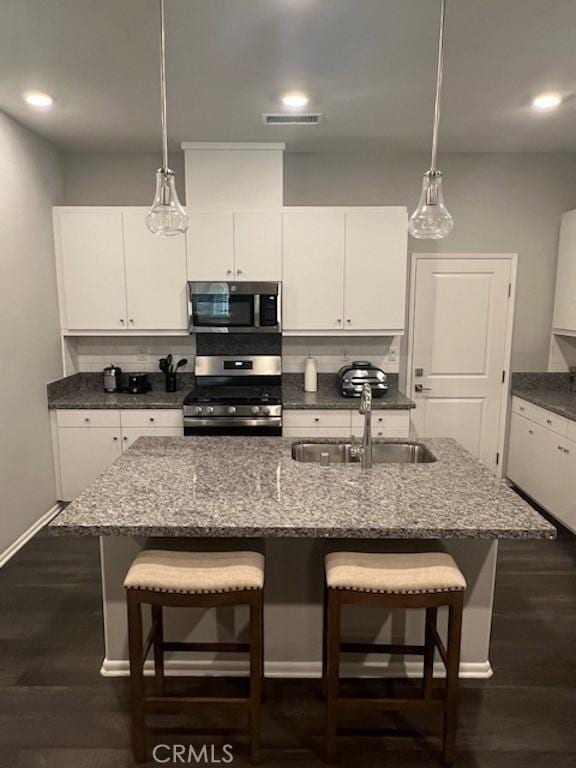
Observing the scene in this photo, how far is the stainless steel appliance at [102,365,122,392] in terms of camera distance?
13.5ft

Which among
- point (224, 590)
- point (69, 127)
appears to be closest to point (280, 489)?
point (224, 590)

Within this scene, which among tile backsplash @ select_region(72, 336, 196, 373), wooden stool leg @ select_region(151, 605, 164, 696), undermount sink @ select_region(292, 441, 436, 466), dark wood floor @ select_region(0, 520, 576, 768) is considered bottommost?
dark wood floor @ select_region(0, 520, 576, 768)

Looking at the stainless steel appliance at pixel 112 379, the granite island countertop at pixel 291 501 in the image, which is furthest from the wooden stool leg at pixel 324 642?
the stainless steel appliance at pixel 112 379

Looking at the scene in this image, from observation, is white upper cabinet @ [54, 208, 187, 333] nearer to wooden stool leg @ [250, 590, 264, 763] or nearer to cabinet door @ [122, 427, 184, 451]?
cabinet door @ [122, 427, 184, 451]

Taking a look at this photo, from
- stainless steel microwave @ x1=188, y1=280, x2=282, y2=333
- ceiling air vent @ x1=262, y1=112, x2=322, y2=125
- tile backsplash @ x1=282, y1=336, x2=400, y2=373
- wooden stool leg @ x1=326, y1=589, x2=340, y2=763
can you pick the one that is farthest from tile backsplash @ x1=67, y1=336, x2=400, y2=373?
wooden stool leg @ x1=326, y1=589, x2=340, y2=763

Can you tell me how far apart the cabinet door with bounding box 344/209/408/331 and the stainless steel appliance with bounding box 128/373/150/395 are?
168 centimetres

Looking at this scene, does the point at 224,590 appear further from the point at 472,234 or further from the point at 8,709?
the point at 472,234

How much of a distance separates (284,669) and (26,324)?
2696 millimetres

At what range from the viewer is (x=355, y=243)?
382cm

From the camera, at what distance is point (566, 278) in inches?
159

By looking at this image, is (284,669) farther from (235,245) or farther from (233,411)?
(235,245)

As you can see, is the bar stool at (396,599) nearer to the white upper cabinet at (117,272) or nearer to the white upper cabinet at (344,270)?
the white upper cabinet at (344,270)

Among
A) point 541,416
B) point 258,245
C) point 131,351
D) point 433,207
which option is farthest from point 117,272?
point 541,416

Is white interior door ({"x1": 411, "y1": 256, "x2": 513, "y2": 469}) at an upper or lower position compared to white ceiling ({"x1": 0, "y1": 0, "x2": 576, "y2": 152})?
lower
